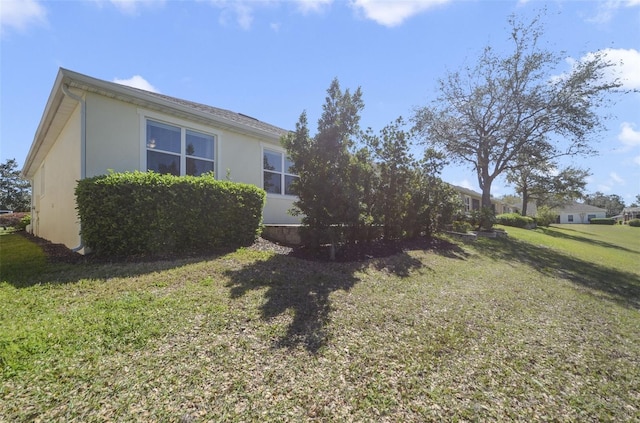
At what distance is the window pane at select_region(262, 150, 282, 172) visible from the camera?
9.71 meters

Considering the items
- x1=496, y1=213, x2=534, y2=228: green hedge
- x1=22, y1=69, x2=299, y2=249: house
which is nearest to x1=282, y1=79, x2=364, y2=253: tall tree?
x1=22, y1=69, x2=299, y2=249: house

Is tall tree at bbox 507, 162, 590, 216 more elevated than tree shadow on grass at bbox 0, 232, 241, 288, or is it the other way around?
tall tree at bbox 507, 162, 590, 216

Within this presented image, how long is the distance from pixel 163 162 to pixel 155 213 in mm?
2427

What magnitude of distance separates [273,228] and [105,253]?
3.91 metres

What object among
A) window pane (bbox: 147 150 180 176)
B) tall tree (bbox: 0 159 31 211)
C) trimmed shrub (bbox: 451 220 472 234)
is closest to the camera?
window pane (bbox: 147 150 180 176)

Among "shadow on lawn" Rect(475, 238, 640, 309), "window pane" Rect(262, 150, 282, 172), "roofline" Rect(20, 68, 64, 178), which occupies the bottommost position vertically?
"shadow on lawn" Rect(475, 238, 640, 309)

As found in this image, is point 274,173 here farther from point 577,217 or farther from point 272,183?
point 577,217

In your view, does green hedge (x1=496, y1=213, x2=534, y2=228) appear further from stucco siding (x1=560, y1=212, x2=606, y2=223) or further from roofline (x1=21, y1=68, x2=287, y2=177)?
stucco siding (x1=560, y1=212, x2=606, y2=223)

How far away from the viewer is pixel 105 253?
17.6 feet

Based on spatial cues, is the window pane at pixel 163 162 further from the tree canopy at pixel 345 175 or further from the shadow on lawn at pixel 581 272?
the shadow on lawn at pixel 581 272

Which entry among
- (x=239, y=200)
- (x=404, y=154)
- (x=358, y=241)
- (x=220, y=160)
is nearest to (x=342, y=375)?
(x=239, y=200)

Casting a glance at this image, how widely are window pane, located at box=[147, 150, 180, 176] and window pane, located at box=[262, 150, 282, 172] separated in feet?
9.11

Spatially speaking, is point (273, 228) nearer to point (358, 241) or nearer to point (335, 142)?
point (358, 241)

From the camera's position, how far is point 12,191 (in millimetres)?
36500
